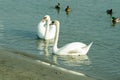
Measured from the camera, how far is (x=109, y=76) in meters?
12.3

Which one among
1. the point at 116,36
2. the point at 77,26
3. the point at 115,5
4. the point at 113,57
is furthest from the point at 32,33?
the point at 115,5

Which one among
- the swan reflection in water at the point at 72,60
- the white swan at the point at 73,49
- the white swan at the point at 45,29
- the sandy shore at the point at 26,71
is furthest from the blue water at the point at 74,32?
the sandy shore at the point at 26,71

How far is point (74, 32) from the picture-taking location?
1833 centimetres

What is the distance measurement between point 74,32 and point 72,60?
373 centimetres

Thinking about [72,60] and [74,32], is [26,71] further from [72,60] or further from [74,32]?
[74,32]

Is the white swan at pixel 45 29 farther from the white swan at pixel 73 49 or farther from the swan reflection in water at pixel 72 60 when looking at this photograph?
the swan reflection in water at pixel 72 60

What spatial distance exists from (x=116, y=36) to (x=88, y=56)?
3.09m

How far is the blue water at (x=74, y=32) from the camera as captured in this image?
13.8 meters

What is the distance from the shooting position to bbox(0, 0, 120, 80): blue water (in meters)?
13.8

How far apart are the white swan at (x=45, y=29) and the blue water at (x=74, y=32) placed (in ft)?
1.14

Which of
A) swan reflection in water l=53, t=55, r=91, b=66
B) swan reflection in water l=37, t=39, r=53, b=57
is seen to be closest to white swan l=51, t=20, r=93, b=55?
swan reflection in water l=53, t=55, r=91, b=66

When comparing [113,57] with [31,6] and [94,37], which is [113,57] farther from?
[31,6]

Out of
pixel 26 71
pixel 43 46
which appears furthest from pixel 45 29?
pixel 26 71

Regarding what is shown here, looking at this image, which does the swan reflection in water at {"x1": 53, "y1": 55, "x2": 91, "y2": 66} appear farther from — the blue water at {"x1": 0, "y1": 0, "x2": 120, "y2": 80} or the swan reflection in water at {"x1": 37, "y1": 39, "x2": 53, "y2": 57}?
the swan reflection in water at {"x1": 37, "y1": 39, "x2": 53, "y2": 57}
